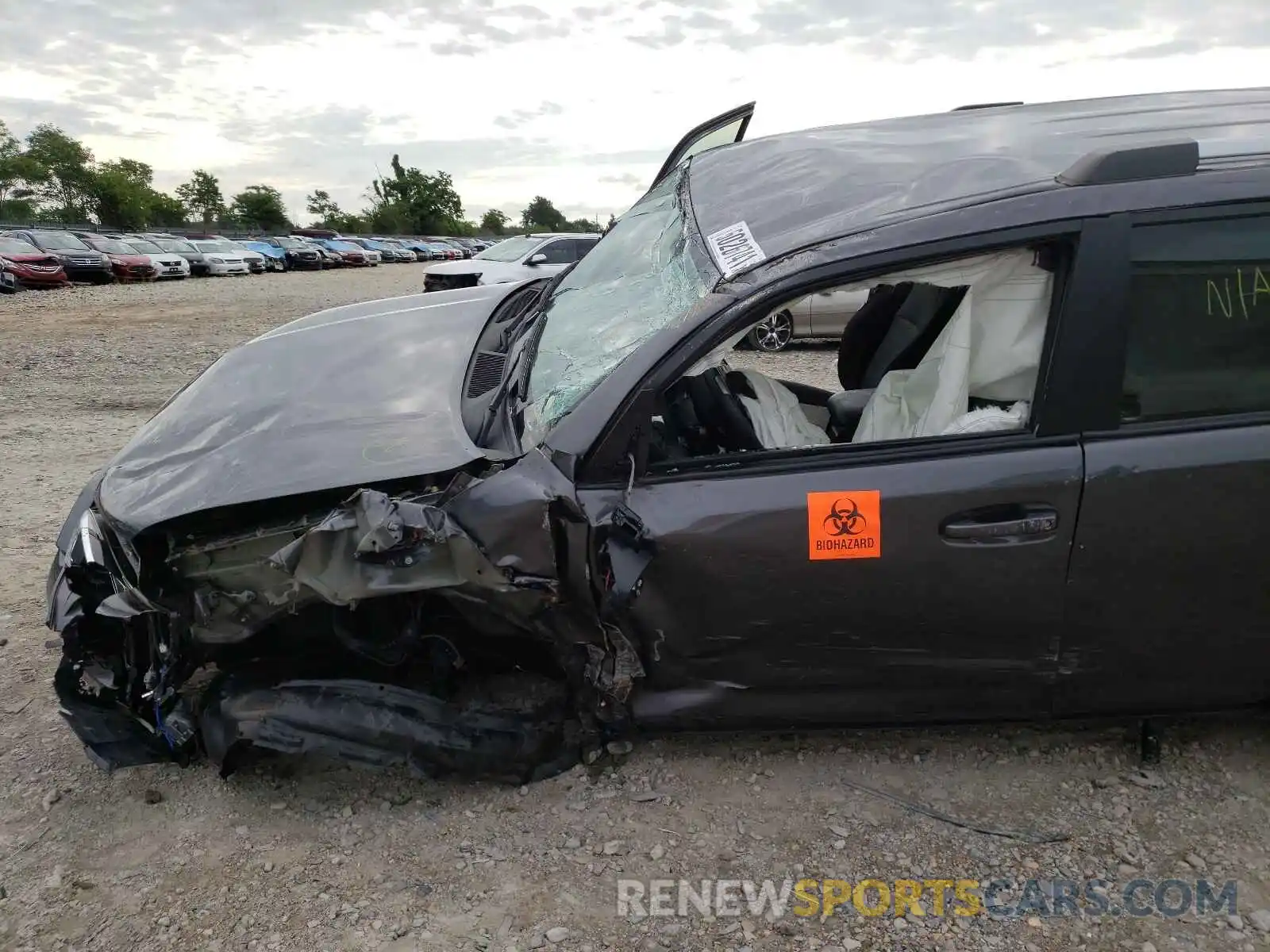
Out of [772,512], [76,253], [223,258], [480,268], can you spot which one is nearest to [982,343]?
[772,512]

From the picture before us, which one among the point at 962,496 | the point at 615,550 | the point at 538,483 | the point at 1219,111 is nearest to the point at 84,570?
the point at 538,483

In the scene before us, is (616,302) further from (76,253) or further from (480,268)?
(76,253)

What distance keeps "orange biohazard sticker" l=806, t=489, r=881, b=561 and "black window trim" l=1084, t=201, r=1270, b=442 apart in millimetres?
530

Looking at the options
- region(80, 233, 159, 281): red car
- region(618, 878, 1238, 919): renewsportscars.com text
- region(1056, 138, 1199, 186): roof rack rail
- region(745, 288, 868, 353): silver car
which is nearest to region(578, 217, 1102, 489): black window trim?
region(1056, 138, 1199, 186): roof rack rail

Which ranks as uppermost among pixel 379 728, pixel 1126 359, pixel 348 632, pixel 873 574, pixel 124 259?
pixel 124 259

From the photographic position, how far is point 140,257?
902 inches

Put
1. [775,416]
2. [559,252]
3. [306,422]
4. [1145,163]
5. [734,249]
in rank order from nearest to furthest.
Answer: [1145,163] → [734,249] → [306,422] → [775,416] → [559,252]

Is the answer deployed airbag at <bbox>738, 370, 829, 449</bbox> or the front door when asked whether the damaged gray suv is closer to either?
the front door

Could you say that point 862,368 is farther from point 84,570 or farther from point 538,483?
point 84,570

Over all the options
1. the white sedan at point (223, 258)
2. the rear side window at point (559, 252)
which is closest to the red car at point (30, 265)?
the white sedan at point (223, 258)

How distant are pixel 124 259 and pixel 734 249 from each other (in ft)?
82.0

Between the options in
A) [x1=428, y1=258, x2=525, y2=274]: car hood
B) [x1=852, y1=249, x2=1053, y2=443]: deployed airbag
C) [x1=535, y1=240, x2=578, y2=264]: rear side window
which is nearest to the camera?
[x1=852, y1=249, x2=1053, y2=443]: deployed airbag

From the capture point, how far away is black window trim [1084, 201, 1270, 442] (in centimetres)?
192

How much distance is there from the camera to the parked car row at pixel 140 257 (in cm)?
1858
